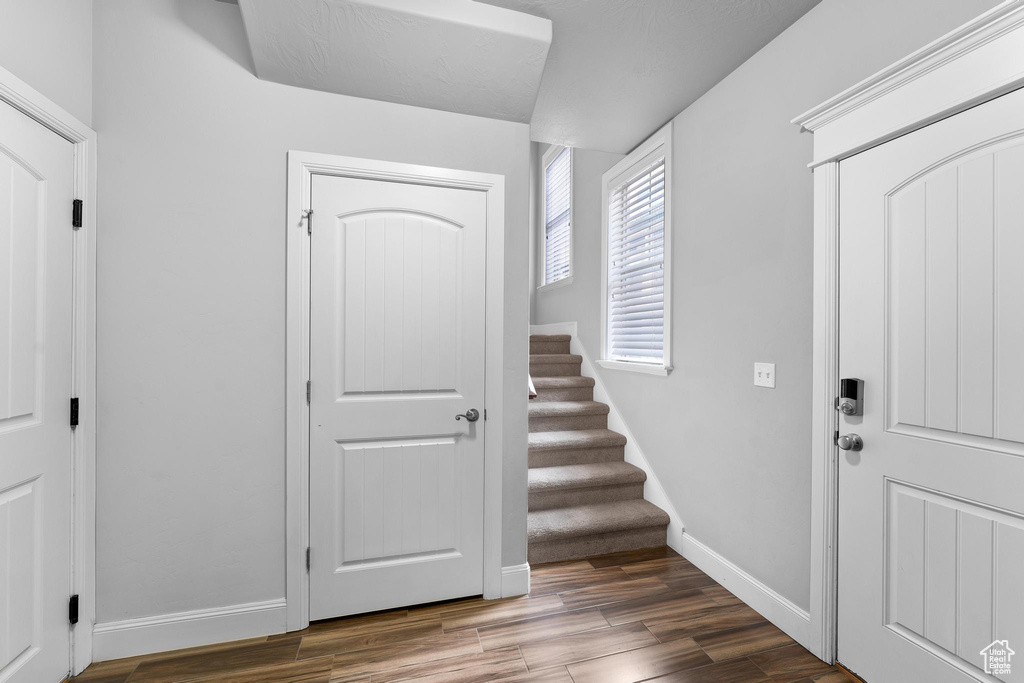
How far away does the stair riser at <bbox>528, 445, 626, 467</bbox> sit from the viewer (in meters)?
3.11

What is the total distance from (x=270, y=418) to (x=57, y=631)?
3.16 feet

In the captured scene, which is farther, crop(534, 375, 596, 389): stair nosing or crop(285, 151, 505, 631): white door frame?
crop(534, 375, 596, 389): stair nosing

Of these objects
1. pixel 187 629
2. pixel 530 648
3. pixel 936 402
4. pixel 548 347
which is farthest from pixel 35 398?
pixel 548 347

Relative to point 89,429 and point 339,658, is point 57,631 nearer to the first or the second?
point 89,429

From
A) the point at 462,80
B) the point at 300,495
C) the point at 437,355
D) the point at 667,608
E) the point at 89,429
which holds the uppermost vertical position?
the point at 462,80

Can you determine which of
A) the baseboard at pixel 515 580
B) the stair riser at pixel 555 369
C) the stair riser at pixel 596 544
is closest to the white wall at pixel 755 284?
the stair riser at pixel 596 544

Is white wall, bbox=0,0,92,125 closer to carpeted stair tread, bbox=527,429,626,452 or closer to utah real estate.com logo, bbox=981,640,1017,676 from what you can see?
carpeted stair tread, bbox=527,429,626,452

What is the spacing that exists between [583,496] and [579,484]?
102 millimetres

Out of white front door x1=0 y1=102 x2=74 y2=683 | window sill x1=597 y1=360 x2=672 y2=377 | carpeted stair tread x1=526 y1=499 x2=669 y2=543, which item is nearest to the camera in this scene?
white front door x1=0 y1=102 x2=74 y2=683

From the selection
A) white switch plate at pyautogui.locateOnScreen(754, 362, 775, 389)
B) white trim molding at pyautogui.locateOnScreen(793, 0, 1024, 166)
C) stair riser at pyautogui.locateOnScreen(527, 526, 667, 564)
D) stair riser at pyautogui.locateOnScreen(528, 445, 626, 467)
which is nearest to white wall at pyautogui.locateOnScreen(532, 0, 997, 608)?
white switch plate at pyautogui.locateOnScreen(754, 362, 775, 389)

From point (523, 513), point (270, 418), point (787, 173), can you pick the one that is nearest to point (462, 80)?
point (787, 173)

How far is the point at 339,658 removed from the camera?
1.81 metres

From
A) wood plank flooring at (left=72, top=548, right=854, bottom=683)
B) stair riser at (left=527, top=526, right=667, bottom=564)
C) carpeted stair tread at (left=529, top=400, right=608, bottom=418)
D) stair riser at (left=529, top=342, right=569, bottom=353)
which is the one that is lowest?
wood plank flooring at (left=72, top=548, right=854, bottom=683)

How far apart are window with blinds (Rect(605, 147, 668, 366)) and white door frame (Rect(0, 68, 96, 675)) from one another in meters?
2.78
